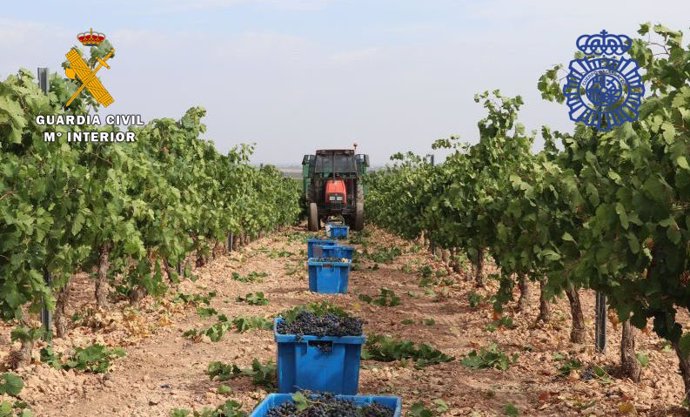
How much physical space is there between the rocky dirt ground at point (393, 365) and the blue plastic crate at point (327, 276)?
20cm

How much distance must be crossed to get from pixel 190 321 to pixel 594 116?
5.67 metres

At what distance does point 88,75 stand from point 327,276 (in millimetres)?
5672

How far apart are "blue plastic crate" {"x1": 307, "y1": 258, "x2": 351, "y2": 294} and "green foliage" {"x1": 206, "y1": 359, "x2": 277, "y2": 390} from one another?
5361 mm

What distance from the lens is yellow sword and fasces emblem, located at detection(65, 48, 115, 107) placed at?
801 cm

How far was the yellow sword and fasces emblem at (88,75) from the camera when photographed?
8008mm

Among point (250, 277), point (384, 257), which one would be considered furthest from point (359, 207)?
point (250, 277)

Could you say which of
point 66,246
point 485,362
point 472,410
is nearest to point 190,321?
point 66,246

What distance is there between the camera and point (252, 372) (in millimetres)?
6883

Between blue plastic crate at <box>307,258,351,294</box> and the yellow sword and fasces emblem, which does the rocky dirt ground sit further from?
the yellow sword and fasces emblem

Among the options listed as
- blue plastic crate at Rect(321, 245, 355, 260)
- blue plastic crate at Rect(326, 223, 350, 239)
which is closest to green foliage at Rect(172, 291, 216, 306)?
blue plastic crate at Rect(321, 245, 355, 260)

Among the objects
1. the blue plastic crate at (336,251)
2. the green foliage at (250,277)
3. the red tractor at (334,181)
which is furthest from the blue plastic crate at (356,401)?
the red tractor at (334,181)

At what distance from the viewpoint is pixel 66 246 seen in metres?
7.38

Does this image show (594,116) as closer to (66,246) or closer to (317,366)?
(317,366)

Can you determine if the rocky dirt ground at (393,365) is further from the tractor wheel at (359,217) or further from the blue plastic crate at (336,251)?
the tractor wheel at (359,217)
